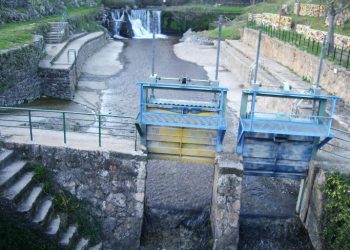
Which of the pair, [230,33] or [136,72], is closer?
[136,72]

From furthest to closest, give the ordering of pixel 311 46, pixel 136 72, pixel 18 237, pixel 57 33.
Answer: pixel 136 72, pixel 57 33, pixel 311 46, pixel 18 237

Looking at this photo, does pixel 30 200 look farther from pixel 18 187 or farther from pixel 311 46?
pixel 311 46

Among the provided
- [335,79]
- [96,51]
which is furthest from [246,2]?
[335,79]

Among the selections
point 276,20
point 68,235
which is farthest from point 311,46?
point 68,235

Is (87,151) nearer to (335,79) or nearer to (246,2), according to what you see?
(335,79)

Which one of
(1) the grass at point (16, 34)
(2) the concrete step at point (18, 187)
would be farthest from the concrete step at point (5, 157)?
(1) the grass at point (16, 34)

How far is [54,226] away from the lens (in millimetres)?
9523

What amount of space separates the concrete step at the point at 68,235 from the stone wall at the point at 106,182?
0.90m

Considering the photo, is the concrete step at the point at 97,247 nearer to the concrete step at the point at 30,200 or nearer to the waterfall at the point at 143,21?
the concrete step at the point at 30,200

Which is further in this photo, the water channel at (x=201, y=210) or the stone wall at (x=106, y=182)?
the water channel at (x=201, y=210)

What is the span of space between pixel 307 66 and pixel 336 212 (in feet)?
37.6

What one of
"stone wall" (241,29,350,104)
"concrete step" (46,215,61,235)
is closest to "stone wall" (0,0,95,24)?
"stone wall" (241,29,350,104)

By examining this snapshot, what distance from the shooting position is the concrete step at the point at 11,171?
9.39m

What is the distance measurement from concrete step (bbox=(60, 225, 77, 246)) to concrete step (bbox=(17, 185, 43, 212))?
105 centimetres
